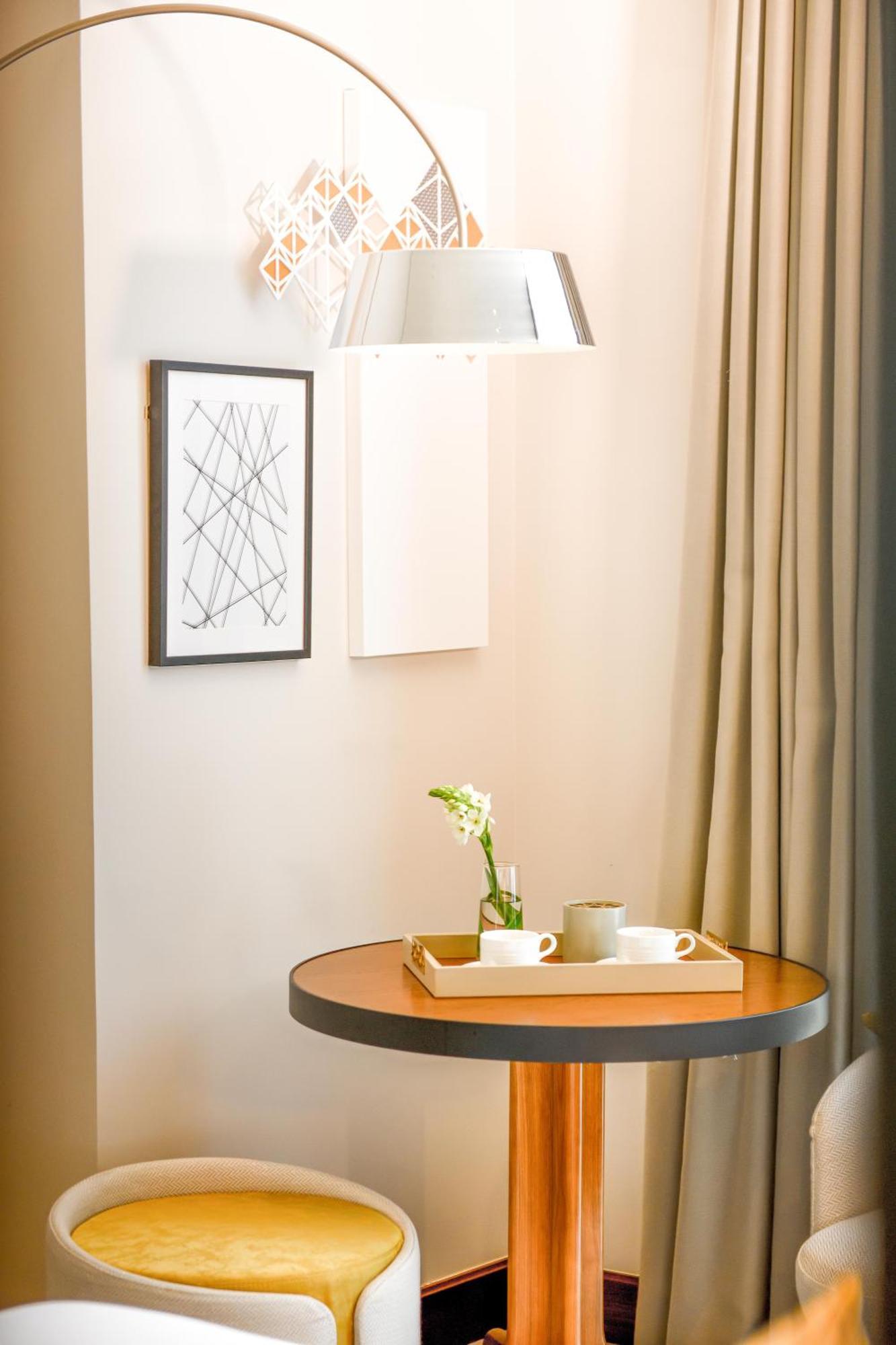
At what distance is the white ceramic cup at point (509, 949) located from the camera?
69.6 inches

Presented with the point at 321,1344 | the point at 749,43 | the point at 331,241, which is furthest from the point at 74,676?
the point at 749,43

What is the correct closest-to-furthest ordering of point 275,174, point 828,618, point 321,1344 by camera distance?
point 321,1344, point 828,618, point 275,174

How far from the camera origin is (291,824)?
2.11 m

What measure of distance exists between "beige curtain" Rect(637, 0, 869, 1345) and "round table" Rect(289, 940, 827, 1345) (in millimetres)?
146

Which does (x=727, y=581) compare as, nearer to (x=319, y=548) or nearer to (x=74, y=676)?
(x=319, y=548)

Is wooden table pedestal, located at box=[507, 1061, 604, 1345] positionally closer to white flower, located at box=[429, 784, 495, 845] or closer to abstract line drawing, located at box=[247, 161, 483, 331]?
white flower, located at box=[429, 784, 495, 845]

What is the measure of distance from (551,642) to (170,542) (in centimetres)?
74

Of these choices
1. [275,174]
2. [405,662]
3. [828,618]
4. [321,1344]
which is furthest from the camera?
[405,662]

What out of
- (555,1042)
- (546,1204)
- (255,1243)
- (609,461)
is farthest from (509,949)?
(609,461)

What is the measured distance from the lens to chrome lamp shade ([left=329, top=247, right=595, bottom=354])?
157 cm

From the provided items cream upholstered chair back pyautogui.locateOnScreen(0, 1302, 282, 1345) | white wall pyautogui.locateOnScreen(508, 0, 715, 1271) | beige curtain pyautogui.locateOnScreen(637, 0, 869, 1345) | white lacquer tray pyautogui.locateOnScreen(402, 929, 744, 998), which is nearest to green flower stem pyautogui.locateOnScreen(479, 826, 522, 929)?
white lacquer tray pyautogui.locateOnScreen(402, 929, 744, 998)

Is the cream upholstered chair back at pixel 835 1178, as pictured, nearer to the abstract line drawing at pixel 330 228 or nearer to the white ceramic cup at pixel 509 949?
the white ceramic cup at pixel 509 949

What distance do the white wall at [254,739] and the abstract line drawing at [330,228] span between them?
31mm

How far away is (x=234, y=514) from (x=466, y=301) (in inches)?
22.5
